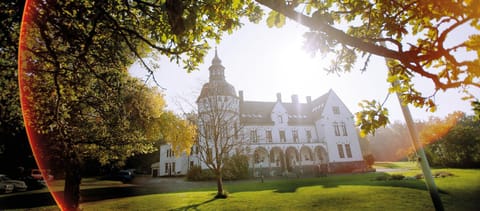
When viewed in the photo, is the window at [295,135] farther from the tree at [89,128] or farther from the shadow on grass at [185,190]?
the tree at [89,128]

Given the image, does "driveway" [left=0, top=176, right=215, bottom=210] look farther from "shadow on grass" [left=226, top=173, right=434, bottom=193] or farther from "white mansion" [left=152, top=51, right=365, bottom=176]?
"white mansion" [left=152, top=51, right=365, bottom=176]

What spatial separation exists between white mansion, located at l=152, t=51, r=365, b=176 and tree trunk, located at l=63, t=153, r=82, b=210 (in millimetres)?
25443

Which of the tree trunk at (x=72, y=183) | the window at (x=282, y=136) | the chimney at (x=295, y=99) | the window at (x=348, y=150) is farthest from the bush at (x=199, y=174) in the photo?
the chimney at (x=295, y=99)

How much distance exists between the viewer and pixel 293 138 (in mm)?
41406

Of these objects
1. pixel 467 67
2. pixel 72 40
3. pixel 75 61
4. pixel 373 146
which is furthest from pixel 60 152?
pixel 373 146

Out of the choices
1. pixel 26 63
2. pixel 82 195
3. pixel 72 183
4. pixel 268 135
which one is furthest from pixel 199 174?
pixel 26 63

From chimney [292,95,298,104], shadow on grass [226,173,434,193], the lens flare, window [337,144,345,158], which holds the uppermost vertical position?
chimney [292,95,298,104]

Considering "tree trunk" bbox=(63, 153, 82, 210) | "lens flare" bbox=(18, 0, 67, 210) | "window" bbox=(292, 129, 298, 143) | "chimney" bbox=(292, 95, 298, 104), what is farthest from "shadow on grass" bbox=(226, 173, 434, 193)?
"chimney" bbox=(292, 95, 298, 104)

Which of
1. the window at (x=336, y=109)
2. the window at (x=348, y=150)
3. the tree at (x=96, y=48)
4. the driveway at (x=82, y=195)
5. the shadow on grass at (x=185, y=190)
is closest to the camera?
the tree at (x=96, y=48)

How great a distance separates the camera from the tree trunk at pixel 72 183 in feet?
33.4

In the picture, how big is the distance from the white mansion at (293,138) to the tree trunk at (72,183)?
83.5ft

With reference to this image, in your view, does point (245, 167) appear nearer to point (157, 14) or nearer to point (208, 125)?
point (208, 125)

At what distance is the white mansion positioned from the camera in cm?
3778

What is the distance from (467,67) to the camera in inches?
72.1
